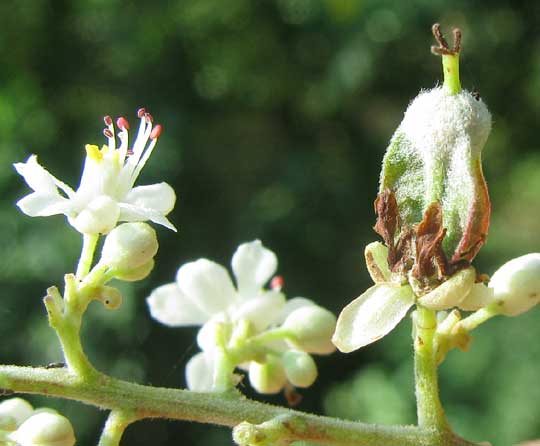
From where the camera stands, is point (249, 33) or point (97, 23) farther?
point (249, 33)

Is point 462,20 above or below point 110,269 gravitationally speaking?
above

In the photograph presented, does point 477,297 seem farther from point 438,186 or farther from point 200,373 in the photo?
point 200,373

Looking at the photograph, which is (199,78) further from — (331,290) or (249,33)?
(331,290)

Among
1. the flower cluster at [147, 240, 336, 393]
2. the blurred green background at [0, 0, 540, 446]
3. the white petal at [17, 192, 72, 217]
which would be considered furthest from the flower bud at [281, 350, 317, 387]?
the blurred green background at [0, 0, 540, 446]

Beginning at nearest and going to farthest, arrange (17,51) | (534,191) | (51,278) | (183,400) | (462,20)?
(183,400)
(51,278)
(17,51)
(462,20)
(534,191)

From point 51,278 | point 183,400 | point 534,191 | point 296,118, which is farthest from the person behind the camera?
point 534,191

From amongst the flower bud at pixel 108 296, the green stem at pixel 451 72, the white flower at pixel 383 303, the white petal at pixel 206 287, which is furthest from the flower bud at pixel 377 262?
the white petal at pixel 206 287

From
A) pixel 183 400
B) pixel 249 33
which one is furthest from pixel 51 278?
pixel 183 400
